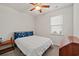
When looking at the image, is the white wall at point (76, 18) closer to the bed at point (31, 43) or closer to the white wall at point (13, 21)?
the bed at point (31, 43)

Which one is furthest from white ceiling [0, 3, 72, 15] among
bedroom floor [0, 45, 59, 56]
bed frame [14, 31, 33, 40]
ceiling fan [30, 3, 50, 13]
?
bedroom floor [0, 45, 59, 56]

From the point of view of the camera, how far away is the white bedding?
51.1 inches

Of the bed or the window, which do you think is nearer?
the bed

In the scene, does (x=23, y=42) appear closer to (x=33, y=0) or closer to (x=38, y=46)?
(x=38, y=46)

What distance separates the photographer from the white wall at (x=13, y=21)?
4.37 feet

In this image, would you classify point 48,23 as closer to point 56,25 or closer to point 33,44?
point 56,25

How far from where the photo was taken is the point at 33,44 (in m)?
1.34

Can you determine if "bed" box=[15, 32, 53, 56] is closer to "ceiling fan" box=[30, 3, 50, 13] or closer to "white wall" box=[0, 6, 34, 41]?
"white wall" box=[0, 6, 34, 41]

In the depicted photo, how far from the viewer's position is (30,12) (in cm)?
143

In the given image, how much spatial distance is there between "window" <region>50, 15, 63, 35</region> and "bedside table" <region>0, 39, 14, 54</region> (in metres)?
0.68

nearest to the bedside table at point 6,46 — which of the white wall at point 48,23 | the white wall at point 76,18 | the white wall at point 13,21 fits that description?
the white wall at point 13,21

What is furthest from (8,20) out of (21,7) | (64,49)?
(64,49)

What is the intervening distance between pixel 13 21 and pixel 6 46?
401 mm

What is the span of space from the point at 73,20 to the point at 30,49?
774 millimetres
